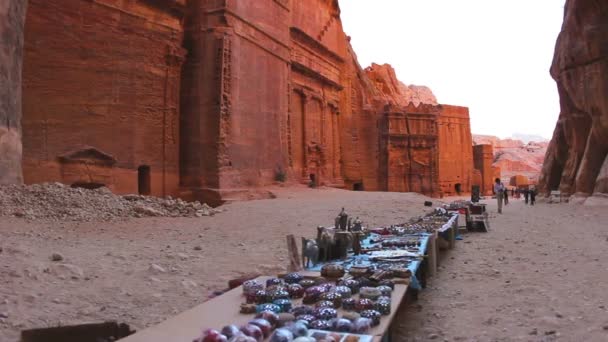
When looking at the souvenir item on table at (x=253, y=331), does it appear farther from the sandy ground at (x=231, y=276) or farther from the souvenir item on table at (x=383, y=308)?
the sandy ground at (x=231, y=276)

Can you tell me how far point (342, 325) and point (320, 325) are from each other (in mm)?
134

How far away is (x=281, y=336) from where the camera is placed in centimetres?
254

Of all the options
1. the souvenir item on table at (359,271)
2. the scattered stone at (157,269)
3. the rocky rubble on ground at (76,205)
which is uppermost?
the rocky rubble on ground at (76,205)

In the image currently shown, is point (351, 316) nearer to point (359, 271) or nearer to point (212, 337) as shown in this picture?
point (212, 337)

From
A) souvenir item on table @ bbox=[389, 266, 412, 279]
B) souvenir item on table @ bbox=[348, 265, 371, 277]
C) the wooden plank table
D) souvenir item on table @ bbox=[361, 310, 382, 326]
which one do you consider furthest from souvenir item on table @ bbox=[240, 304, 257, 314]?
souvenir item on table @ bbox=[389, 266, 412, 279]

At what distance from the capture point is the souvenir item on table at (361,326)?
8.90 feet

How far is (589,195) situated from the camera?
18688 mm

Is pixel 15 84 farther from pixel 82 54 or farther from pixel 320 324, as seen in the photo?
pixel 320 324

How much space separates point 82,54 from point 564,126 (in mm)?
20199

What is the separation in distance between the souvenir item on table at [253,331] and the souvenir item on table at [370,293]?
0.98 meters

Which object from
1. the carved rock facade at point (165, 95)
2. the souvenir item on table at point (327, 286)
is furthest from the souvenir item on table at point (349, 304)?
the carved rock facade at point (165, 95)

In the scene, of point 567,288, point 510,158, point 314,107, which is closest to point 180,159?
point 314,107

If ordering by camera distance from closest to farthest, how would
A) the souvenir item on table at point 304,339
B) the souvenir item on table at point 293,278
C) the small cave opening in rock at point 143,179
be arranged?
1. the souvenir item on table at point 304,339
2. the souvenir item on table at point 293,278
3. the small cave opening in rock at point 143,179

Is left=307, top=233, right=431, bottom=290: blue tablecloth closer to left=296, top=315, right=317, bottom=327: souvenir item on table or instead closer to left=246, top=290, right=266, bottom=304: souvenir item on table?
left=246, top=290, right=266, bottom=304: souvenir item on table
